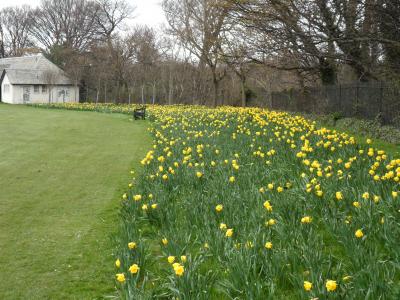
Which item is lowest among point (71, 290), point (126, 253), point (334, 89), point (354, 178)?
point (71, 290)

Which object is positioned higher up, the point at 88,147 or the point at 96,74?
the point at 96,74

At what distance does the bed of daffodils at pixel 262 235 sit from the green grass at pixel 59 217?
48 centimetres

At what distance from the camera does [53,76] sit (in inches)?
1828

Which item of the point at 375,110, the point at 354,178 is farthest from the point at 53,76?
the point at 354,178

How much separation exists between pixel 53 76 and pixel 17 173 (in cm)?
3962

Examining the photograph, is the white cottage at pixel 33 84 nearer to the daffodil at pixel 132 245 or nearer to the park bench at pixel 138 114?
the park bench at pixel 138 114

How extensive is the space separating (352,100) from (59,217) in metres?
15.3

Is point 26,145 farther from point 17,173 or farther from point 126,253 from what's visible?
point 126,253

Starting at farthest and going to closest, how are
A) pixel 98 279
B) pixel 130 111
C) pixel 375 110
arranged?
1. pixel 130 111
2. pixel 375 110
3. pixel 98 279

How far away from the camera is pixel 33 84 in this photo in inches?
2047

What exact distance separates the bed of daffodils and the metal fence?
906 centimetres

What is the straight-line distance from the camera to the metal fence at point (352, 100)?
51.2 ft

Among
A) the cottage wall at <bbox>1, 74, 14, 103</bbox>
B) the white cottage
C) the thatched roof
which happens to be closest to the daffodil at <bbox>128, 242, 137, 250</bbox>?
the thatched roof

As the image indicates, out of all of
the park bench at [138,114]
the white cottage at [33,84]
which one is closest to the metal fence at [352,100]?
the park bench at [138,114]
